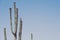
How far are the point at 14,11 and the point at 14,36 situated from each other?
6.20 feet

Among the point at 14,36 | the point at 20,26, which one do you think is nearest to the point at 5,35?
the point at 14,36

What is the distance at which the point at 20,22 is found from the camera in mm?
11047

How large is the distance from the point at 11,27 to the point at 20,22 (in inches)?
33.4

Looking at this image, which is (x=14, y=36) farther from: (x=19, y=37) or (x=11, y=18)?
(x=11, y=18)

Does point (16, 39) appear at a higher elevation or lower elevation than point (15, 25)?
lower

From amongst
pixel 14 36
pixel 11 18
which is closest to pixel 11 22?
pixel 11 18

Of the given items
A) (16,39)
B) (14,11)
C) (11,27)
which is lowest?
(16,39)

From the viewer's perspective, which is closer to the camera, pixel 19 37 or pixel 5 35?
pixel 19 37

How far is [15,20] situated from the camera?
11.2 m

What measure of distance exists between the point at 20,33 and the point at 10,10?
81.2 inches

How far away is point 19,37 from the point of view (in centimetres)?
1086

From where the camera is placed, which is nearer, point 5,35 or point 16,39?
point 16,39

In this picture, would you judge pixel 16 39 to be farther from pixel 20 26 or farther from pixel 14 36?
pixel 20 26

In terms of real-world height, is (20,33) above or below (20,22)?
below
